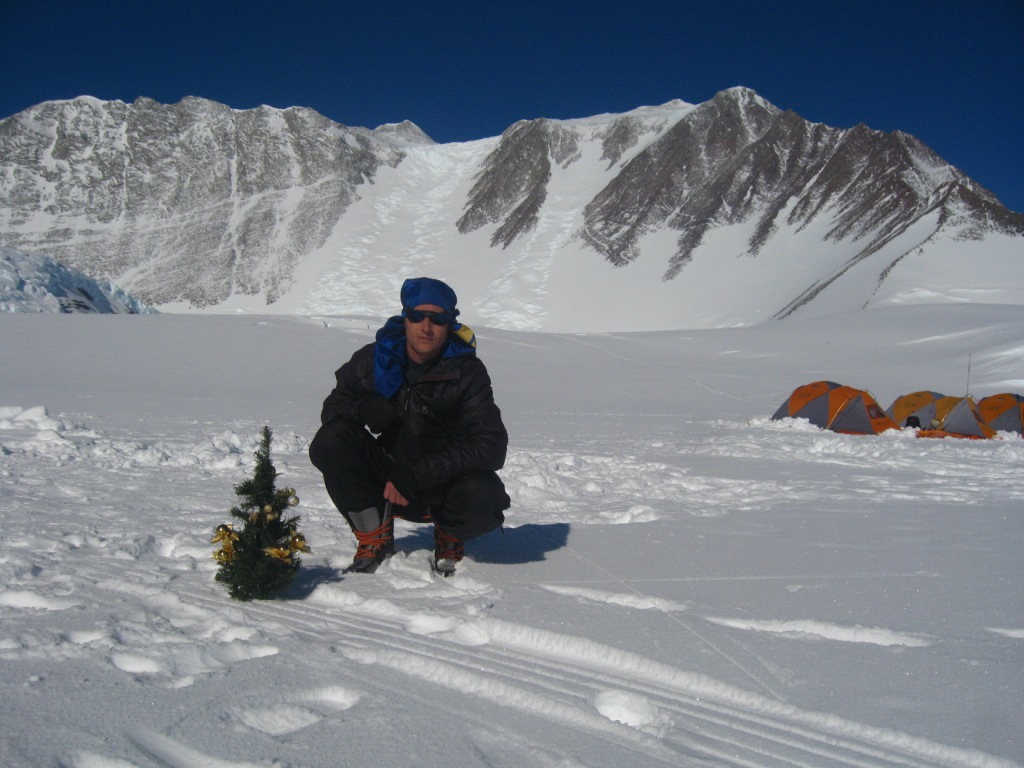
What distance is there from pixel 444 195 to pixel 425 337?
396ft

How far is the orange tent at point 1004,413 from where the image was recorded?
11688 mm

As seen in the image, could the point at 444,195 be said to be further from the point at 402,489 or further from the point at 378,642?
the point at 378,642

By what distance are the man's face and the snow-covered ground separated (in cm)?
97

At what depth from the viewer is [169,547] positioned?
11.7 ft

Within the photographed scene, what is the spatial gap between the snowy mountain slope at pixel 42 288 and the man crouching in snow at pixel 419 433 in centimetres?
2823

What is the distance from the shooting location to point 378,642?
99.0 inches

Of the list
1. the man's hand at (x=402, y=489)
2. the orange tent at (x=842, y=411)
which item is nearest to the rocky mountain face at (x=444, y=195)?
the orange tent at (x=842, y=411)

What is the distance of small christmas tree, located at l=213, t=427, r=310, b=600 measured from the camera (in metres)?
2.83

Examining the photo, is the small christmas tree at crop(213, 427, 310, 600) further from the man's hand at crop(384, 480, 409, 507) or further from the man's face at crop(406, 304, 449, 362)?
the man's face at crop(406, 304, 449, 362)

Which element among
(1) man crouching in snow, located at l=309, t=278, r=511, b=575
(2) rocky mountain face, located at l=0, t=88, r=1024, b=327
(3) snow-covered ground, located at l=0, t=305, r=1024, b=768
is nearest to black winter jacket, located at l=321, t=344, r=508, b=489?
(1) man crouching in snow, located at l=309, t=278, r=511, b=575

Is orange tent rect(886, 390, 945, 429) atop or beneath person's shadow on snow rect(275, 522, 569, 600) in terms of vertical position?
atop

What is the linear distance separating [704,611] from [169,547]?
240 centimetres

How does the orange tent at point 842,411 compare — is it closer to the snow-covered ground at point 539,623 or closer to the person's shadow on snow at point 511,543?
the snow-covered ground at point 539,623

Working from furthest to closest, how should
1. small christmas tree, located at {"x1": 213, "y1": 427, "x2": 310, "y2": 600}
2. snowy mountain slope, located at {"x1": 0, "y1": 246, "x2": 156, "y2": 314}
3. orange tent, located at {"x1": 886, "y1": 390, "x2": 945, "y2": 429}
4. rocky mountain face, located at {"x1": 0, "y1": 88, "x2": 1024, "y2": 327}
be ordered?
1. rocky mountain face, located at {"x1": 0, "y1": 88, "x2": 1024, "y2": 327}
2. snowy mountain slope, located at {"x1": 0, "y1": 246, "x2": 156, "y2": 314}
3. orange tent, located at {"x1": 886, "y1": 390, "x2": 945, "y2": 429}
4. small christmas tree, located at {"x1": 213, "y1": 427, "x2": 310, "y2": 600}
